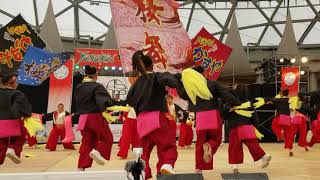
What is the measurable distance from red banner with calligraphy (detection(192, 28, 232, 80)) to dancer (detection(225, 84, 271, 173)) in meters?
5.95

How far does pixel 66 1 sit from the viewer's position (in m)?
28.8

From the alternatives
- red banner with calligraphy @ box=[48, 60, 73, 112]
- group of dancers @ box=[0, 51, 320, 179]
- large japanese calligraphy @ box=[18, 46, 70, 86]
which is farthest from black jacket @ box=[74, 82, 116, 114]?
red banner with calligraphy @ box=[48, 60, 73, 112]

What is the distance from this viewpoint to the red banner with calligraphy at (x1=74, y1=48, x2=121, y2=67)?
49.2ft

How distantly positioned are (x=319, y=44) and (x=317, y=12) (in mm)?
2258

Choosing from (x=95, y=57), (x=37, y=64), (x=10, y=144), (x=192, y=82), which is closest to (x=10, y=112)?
(x=10, y=144)

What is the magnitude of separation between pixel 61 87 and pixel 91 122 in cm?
752

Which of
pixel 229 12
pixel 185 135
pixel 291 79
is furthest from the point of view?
pixel 229 12

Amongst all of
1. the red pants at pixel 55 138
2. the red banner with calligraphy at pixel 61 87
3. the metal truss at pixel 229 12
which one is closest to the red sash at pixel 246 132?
the red pants at pixel 55 138

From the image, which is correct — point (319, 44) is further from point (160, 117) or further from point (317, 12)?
point (160, 117)

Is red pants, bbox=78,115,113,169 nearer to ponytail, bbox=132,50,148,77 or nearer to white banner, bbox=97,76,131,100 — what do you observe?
ponytail, bbox=132,50,148,77

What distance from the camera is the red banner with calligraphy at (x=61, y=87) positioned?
13688mm

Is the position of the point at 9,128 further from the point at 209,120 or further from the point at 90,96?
the point at 209,120

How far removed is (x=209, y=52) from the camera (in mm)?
13227

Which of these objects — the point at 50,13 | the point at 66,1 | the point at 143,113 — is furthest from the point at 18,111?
the point at 66,1
